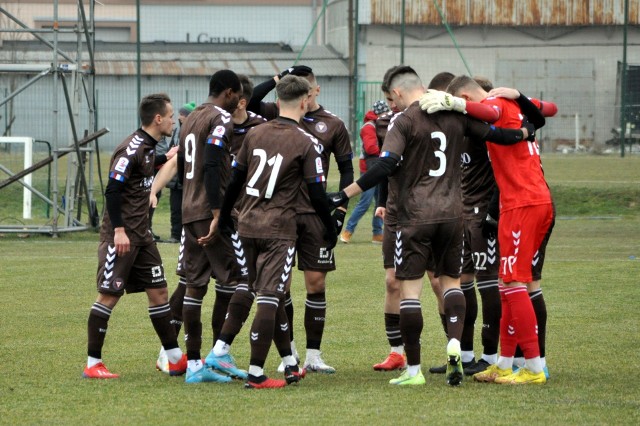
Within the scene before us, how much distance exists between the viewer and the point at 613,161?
27719mm

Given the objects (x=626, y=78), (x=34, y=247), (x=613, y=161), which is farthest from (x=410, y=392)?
(x=626, y=78)

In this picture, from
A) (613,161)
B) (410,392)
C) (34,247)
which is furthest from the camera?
(613,161)

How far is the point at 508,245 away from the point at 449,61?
2869 cm

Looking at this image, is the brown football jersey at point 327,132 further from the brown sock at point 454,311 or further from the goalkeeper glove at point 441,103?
the brown sock at point 454,311

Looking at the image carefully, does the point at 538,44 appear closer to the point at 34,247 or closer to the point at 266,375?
the point at 34,247

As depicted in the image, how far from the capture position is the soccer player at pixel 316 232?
7.86 metres

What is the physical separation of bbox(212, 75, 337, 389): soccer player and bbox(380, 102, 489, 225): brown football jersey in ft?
1.90

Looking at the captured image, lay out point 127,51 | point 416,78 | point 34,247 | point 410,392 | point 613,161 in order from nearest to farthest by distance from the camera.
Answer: point 410,392
point 416,78
point 34,247
point 613,161
point 127,51

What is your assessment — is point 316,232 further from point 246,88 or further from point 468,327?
point 468,327

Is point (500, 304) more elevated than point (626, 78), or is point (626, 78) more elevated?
point (626, 78)

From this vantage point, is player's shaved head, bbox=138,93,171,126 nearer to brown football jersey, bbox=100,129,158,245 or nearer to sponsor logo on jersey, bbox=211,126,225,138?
brown football jersey, bbox=100,129,158,245

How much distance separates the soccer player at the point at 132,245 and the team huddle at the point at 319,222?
0.03ft

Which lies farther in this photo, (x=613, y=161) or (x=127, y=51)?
(x=127, y=51)

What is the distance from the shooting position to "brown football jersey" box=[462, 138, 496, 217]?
802 cm
